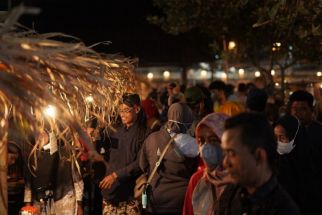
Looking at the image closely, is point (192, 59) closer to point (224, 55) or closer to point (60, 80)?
point (224, 55)

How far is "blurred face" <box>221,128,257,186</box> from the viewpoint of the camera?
11.7ft

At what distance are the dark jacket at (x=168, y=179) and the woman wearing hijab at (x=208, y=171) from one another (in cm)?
184

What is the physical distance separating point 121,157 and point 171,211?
4.47ft

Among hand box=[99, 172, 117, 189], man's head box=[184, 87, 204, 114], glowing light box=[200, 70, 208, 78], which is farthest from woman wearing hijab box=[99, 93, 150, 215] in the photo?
glowing light box=[200, 70, 208, 78]

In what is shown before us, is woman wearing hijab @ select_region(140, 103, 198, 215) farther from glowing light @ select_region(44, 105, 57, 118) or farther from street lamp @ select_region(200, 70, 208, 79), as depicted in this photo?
street lamp @ select_region(200, 70, 208, 79)

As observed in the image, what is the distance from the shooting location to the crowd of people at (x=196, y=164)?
3.63m

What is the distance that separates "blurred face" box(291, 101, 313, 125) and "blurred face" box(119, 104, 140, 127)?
1835mm

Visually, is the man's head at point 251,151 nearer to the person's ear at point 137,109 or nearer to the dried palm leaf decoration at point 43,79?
the dried palm leaf decoration at point 43,79

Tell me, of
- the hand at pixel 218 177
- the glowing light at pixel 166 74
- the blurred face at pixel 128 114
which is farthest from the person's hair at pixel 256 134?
the glowing light at pixel 166 74

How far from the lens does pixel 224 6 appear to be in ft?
51.1

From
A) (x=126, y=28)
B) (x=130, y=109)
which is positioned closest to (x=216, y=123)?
(x=130, y=109)

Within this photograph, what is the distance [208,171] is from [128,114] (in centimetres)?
365

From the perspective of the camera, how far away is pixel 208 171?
187 inches

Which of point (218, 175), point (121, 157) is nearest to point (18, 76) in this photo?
point (218, 175)
